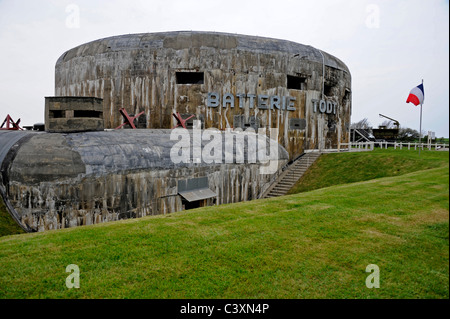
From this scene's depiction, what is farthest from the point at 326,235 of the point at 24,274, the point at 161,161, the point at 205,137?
the point at 205,137

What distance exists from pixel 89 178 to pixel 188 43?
48.0ft

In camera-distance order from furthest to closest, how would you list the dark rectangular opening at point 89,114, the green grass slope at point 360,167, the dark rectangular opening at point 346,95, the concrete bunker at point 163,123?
the dark rectangular opening at point 346,95 < the green grass slope at point 360,167 < the dark rectangular opening at point 89,114 < the concrete bunker at point 163,123

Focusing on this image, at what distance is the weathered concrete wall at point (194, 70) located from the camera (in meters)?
23.1

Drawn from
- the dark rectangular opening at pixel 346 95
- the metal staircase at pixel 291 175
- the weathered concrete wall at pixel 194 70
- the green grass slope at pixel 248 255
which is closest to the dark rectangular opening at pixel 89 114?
the weathered concrete wall at pixel 194 70

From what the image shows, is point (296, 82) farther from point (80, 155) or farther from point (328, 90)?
point (80, 155)

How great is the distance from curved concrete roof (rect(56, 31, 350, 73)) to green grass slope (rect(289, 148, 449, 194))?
8893 mm

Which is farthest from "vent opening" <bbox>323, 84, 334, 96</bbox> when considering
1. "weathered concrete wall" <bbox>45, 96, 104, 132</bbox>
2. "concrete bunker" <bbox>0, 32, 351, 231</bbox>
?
"weathered concrete wall" <bbox>45, 96, 104, 132</bbox>

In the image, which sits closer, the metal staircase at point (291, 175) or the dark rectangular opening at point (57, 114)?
the dark rectangular opening at point (57, 114)

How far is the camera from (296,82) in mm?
27172

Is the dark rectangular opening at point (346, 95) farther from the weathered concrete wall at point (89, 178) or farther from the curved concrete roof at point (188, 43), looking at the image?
the weathered concrete wall at point (89, 178)

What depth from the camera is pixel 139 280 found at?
5254 mm

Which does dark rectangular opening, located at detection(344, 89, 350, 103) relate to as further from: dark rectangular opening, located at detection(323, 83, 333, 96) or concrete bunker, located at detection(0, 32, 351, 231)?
dark rectangular opening, located at detection(323, 83, 333, 96)

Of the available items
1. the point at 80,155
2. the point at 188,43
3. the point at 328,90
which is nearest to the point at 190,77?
the point at 188,43

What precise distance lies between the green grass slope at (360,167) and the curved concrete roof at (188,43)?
8.89m
